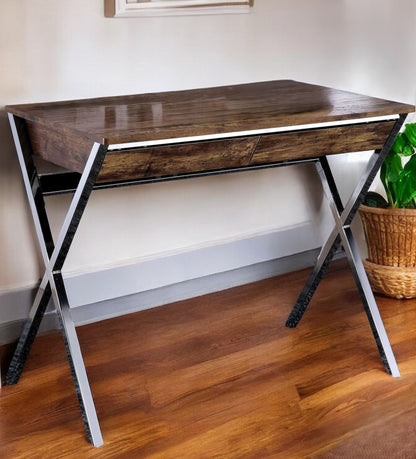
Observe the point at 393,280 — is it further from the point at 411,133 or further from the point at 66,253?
the point at 66,253

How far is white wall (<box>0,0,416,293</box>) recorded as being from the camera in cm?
261

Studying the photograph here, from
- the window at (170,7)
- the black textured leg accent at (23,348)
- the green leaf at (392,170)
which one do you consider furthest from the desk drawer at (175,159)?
the green leaf at (392,170)

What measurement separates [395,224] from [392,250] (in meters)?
0.11

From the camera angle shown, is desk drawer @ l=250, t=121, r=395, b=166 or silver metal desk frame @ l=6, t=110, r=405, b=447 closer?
silver metal desk frame @ l=6, t=110, r=405, b=447

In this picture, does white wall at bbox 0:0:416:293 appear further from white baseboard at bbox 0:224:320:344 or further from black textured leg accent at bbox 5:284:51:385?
black textured leg accent at bbox 5:284:51:385

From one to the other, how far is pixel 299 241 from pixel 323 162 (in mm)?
661

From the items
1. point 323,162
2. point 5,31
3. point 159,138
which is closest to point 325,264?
point 323,162

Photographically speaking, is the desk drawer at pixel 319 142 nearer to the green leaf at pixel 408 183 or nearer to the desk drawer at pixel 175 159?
A: the desk drawer at pixel 175 159

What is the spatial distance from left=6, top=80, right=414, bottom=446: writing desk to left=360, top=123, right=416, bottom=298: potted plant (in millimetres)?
467

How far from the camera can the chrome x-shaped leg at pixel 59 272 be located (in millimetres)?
2092

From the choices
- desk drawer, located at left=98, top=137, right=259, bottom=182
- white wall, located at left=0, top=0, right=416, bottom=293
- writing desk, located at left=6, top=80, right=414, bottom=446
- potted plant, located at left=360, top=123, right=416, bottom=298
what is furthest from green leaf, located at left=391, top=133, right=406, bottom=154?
desk drawer, located at left=98, top=137, right=259, bottom=182

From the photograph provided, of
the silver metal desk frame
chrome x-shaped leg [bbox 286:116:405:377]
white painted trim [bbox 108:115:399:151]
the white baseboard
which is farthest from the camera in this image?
the white baseboard

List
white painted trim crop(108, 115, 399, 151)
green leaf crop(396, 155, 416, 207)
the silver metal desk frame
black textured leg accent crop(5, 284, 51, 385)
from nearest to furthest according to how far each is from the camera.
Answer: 1. white painted trim crop(108, 115, 399, 151)
2. the silver metal desk frame
3. black textured leg accent crop(5, 284, 51, 385)
4. green leaf crop(396, 155, 416, 207)

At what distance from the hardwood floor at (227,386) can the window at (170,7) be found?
111 cm
